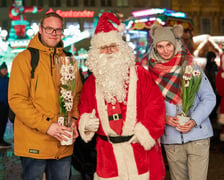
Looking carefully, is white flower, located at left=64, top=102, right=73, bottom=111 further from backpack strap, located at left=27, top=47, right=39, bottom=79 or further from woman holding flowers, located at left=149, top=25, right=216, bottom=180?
woman holding flowers, located at left=149, top=25, right=216, bottom=180

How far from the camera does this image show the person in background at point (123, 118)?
9.39 feet

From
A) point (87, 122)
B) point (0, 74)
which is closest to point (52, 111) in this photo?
point (87, 122)

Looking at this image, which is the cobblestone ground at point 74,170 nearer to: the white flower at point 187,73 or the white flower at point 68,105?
the white flower at point 187,73

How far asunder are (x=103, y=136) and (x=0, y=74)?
5.75 meters

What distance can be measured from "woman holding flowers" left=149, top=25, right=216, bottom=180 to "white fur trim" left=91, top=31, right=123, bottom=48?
1.35ft

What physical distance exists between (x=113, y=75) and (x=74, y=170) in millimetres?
2993

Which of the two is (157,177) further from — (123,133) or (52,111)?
(52,111)

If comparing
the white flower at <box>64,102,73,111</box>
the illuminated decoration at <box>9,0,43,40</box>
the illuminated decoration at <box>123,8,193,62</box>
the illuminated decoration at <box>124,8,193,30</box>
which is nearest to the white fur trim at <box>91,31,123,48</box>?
the white flower at <box>64,102,73,111</box>

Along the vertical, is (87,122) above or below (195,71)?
below

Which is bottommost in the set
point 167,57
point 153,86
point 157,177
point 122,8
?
point 157,177

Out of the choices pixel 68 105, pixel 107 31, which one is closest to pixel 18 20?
pixel 107 31

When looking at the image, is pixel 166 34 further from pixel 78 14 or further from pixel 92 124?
pixel 78 14

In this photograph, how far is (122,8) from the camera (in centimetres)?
3328

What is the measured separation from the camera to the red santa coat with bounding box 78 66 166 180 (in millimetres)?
2852
